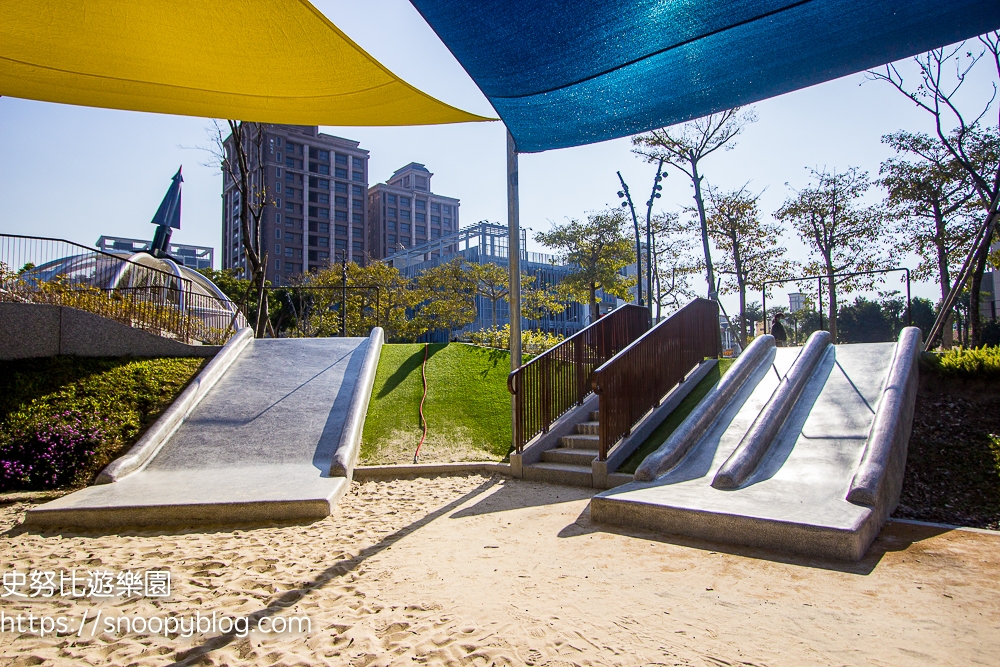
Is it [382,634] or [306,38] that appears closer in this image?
[382,634]

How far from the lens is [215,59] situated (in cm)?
598

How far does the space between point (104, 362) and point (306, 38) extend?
6.95m

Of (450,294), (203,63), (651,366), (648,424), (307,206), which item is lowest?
(648,424)

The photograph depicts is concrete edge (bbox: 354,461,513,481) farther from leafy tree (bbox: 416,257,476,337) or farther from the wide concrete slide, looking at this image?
leafy tree (bbox: 416,257,476,337)

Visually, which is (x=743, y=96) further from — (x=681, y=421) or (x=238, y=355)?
(x=238, y=355)

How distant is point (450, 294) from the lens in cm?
3259

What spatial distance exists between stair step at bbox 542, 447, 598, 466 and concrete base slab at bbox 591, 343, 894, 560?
49.7 inches

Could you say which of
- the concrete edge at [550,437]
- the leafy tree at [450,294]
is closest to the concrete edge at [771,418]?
the concrete edge at [550,437]

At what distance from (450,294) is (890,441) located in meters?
28.0

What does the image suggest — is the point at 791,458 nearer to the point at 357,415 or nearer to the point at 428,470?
the point at 428,470

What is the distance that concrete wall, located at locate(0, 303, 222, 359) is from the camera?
30.8ft

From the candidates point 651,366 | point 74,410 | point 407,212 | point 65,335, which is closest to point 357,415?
point 74,410

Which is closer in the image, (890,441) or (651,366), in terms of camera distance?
(890,441)

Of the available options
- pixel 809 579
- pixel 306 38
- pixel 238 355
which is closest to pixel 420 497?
pixel 809 579
